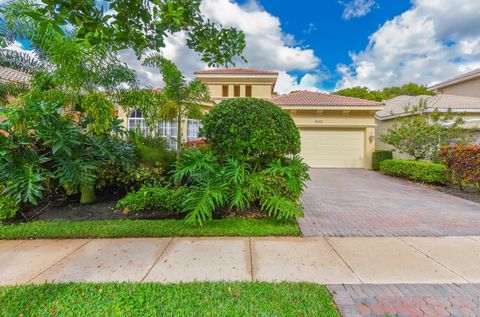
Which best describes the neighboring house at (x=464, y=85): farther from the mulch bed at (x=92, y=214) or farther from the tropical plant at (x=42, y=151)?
the tropical plant at (x=42, y=151)

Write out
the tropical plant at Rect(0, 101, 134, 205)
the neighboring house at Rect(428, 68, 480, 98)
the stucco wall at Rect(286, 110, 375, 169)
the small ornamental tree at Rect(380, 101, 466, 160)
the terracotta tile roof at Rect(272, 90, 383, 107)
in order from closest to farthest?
the tropical plant at Rect(0, 101, 134, 205), the small ornamental tree at Rect(380, 101, 466, 160), the terracotta tile roof at Rect(272, 90, 383, 107), the stucco wall at Rect(286, 110, 375, 169), the neighboring house at Rect(428, 68, 480, 98)

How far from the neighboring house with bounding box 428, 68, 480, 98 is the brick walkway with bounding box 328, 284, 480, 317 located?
20353 mm

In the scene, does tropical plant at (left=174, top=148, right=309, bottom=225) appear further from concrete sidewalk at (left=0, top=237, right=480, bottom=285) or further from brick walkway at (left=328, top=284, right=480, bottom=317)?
brick walkway at (left=328, top=284, right=480, bottom=317)

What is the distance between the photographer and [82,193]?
16.7 ft

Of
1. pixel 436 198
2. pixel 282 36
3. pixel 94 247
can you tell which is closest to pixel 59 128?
pixel 94 247

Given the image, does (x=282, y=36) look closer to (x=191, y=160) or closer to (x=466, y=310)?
(x=191, y=160)

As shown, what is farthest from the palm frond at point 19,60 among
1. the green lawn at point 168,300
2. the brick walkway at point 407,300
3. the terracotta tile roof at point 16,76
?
the brick walkway at point 407,300

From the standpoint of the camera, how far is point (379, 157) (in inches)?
471

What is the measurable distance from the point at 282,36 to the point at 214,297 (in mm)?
12286

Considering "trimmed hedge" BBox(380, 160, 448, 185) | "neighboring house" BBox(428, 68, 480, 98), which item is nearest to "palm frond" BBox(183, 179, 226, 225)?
"trimmed hedge" BBox(380, 160, 448, 185)

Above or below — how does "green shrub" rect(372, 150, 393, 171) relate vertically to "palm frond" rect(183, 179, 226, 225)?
above

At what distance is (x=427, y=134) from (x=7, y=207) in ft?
45.8

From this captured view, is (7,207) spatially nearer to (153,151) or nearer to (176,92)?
(153,151)

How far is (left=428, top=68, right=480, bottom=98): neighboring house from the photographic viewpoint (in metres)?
15.2
